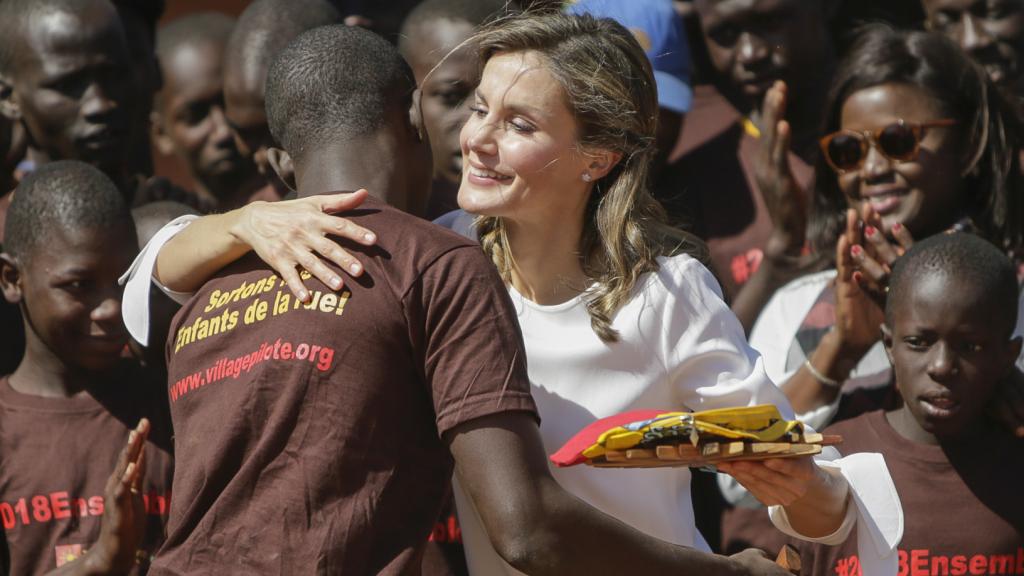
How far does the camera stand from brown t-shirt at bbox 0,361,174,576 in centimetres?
398

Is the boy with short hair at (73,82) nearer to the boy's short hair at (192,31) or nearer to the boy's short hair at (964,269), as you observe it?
the boy's short hair at (192,31)

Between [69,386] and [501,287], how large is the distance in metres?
1.91

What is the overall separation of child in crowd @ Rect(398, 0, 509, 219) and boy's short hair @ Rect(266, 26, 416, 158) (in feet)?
4.91

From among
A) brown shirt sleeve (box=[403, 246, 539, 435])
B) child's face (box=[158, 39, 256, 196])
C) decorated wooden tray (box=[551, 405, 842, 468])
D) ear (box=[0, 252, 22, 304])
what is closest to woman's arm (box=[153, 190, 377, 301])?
brown shirt sleeve (box=[403, 246, 539, 435])

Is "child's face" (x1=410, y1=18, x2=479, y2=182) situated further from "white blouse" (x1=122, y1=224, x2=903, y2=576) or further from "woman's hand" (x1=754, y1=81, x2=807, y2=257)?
"white blouse" (x1=122, y1=224, x2=903, y2=576)

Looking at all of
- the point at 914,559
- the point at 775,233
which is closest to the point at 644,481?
the point at 914,559

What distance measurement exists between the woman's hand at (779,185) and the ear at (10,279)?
2361 mm

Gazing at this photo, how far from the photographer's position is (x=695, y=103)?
6.04 meters

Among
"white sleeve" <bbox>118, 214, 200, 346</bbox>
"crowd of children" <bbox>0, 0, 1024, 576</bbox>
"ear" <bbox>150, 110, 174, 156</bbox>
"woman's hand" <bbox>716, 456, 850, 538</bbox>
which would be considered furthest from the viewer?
"ear" <bbox>150, 110, 174, 156</bbox>

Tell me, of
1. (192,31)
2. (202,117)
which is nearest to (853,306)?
(202,117)

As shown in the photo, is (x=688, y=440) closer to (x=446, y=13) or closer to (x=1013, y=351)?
(x=1013, y=351)

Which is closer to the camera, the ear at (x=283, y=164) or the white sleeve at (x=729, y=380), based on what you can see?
the white sleeve at (x=729, y=380)

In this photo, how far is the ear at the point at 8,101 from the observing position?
5.28 metres

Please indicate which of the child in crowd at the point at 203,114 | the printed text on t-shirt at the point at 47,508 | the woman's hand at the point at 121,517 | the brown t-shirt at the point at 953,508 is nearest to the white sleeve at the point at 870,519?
the brown t-shirt at the point at 953,508
